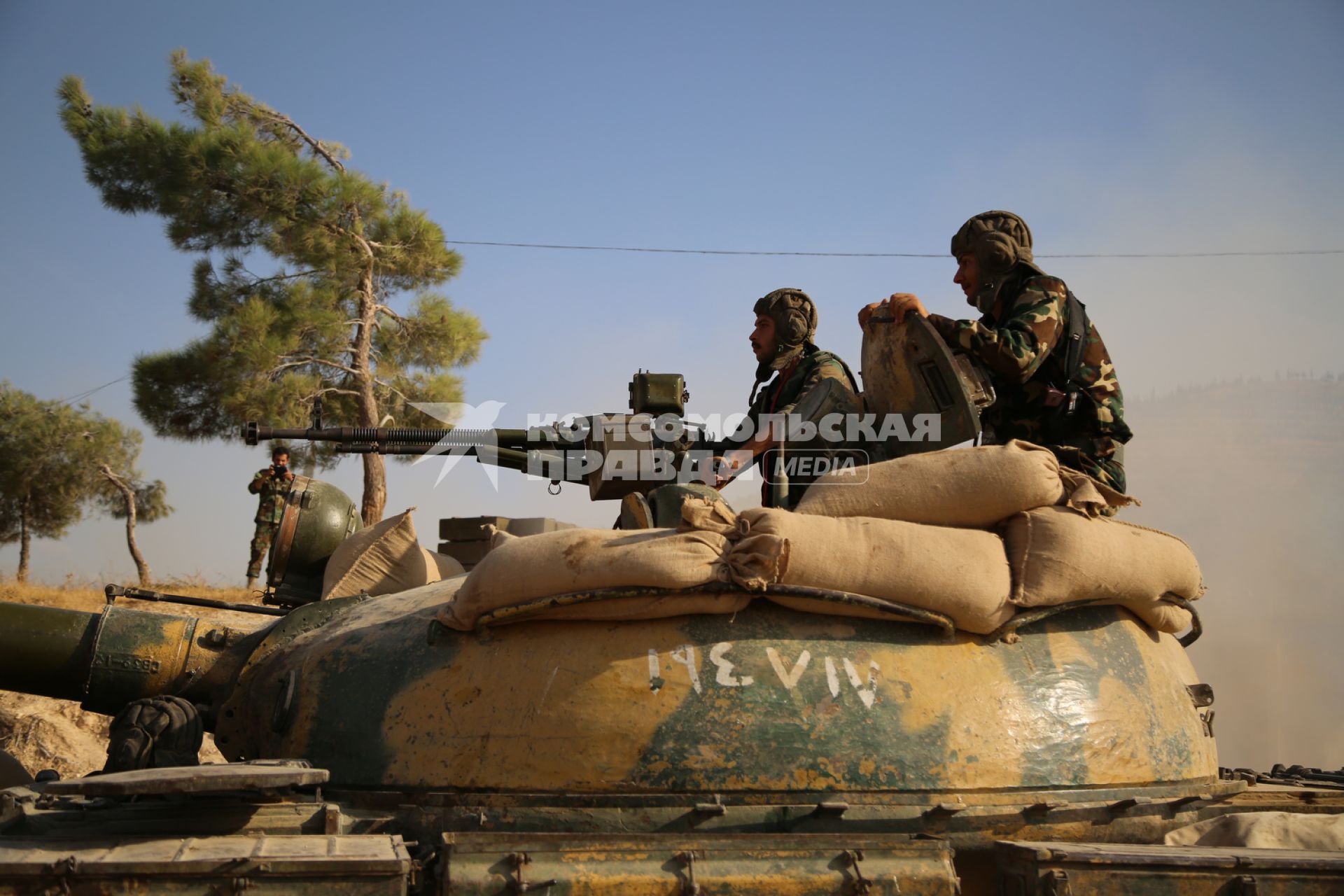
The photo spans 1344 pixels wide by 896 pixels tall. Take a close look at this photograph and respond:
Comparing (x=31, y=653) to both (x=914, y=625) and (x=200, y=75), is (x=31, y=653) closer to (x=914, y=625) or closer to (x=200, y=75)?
(x=914, y=625)

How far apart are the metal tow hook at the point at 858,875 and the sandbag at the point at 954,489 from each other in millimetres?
1177

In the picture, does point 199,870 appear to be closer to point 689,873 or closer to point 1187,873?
point 689,873

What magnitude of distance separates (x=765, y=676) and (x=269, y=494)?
40.3 ft

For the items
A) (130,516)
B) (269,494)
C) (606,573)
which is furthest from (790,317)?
(130,516)

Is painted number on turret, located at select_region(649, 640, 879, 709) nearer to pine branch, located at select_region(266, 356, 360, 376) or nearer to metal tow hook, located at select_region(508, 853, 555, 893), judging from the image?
metal tow hook, located at select_region(508, 853, 555, 893)

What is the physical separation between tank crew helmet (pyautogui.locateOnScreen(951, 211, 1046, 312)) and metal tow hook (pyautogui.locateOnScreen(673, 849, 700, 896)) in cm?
278

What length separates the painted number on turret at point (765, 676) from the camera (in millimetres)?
3561

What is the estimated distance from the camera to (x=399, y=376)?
22.0 metres

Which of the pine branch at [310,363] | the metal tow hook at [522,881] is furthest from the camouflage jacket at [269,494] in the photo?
the metal tow hook at [522,881]

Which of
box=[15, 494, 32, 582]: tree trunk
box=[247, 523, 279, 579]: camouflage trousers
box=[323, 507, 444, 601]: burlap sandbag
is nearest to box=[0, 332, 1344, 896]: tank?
box=[323, 507, 444, 601]: burlap sandbag

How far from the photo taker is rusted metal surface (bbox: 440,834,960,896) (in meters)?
3.03

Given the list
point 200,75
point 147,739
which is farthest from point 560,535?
point 200,75

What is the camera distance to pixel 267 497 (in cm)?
1465

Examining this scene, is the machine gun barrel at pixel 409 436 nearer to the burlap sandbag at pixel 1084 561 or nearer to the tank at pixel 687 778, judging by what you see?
the tank at pixel 687 778
